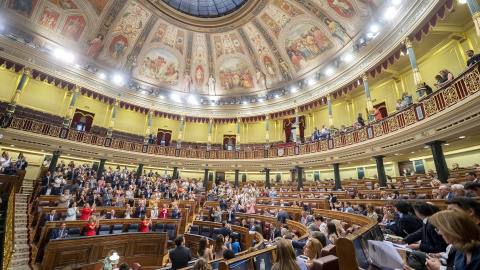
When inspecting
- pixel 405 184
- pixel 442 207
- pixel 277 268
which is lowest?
pixel 277 268

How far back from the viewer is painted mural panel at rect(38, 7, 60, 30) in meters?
14.0

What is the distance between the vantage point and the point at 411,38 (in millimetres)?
9359

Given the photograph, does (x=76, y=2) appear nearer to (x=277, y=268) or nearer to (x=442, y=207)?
(x=277, y=268)

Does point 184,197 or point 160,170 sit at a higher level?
point 160,170

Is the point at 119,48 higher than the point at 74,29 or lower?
higher

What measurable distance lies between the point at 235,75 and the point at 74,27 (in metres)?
13.1

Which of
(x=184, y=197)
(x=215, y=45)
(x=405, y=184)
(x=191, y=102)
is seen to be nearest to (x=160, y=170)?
(x=191, y=102)

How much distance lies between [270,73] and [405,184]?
14158 millimetres

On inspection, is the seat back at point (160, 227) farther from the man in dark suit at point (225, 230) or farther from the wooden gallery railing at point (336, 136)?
the wooden gallery railing at point (336, 136)

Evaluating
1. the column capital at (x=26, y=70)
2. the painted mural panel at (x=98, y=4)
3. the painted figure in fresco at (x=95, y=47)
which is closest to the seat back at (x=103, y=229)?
the column capital at (x=26, y=70)

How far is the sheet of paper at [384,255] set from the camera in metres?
1.89

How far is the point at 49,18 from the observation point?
14.3 metres

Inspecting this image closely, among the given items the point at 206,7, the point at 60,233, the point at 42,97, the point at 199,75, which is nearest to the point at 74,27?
the point at 42,97

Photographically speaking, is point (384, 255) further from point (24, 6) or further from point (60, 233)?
point (24, 6)
